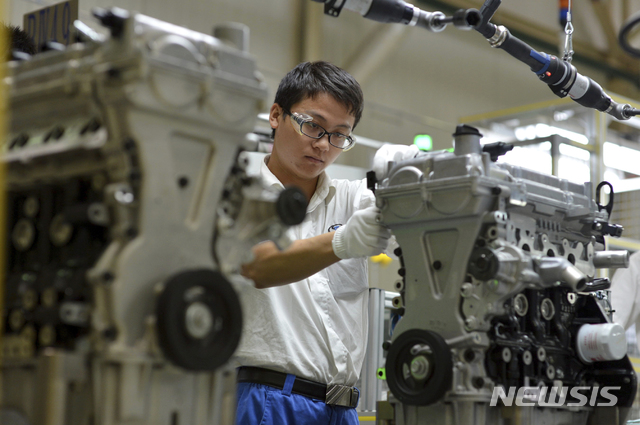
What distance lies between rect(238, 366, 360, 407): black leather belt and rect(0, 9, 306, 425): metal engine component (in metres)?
0.85

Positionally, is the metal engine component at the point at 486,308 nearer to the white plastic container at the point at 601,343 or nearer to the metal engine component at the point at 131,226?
the white plastic container at the point at 601,343

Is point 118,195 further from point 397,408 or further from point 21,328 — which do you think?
point 397,408

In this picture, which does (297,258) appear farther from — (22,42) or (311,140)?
(22,42)

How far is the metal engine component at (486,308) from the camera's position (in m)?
1.70

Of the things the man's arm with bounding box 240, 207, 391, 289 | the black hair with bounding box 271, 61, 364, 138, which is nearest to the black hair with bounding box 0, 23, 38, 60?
the black hair with bounding box 271, 61, 364, 138

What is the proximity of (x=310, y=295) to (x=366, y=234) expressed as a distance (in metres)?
0.53

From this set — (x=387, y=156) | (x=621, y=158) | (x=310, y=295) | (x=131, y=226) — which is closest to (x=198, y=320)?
(x=131, y=226)

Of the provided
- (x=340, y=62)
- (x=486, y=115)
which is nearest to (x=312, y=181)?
(x=486, y=115)

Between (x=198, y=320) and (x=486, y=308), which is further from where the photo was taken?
(x=486, y=308)

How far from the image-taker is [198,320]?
1.27m

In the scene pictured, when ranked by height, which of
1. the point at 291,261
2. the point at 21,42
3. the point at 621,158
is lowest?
the point at 291,261

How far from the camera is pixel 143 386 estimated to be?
4.07 ft

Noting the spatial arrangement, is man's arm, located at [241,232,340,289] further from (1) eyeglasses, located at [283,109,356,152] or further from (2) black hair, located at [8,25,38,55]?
(2) black hair, located at [8,25,38,55]

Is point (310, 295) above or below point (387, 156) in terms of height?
below
